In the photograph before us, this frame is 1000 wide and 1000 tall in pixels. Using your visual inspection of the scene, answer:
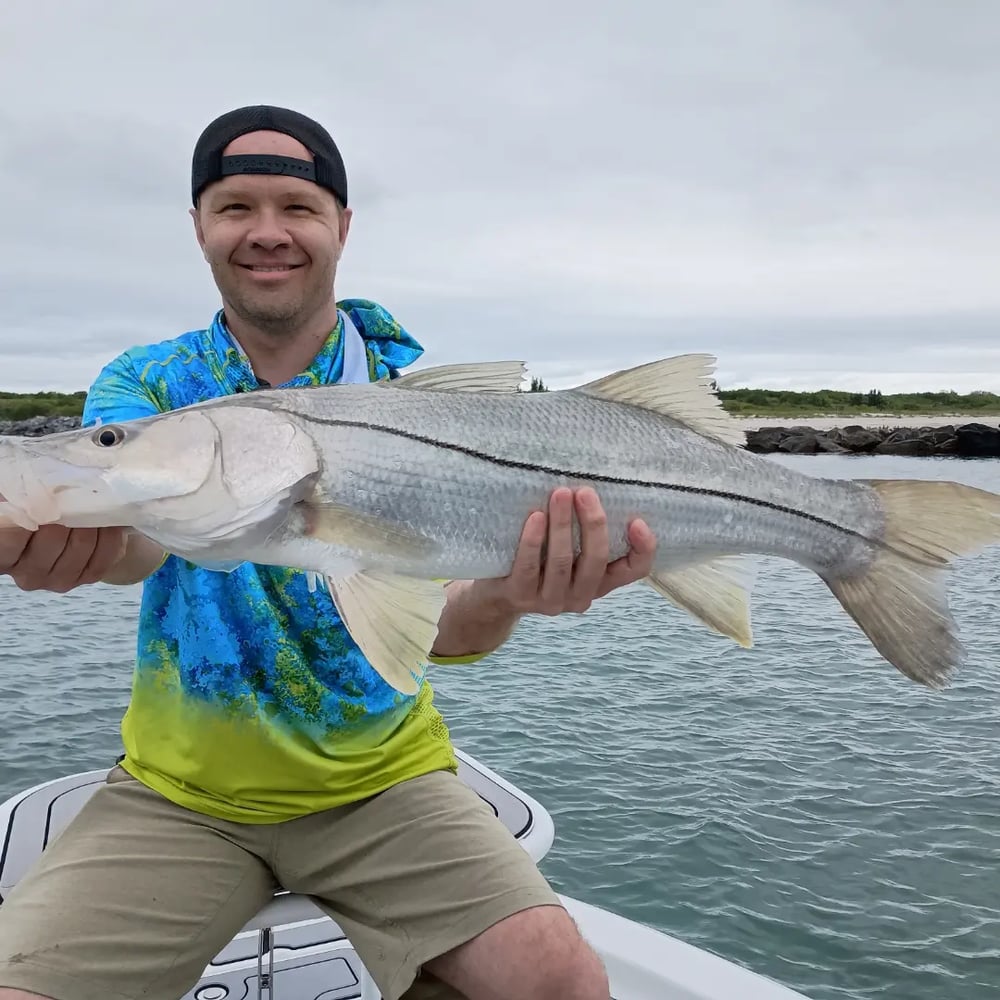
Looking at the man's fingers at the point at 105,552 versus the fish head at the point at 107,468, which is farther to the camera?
the man's fingers at the point at 105,552

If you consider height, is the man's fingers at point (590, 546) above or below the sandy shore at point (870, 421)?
below

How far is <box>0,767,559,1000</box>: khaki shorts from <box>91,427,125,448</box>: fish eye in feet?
3.69

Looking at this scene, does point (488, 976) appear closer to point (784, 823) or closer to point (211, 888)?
point (211, 888)

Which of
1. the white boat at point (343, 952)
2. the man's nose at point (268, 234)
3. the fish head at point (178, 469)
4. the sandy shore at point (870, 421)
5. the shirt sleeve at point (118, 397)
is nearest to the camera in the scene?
the fish head at point (178, 469)

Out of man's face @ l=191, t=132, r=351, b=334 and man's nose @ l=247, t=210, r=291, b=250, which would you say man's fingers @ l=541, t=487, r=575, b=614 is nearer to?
man's face @ l=191, t=132, r=351, b=334

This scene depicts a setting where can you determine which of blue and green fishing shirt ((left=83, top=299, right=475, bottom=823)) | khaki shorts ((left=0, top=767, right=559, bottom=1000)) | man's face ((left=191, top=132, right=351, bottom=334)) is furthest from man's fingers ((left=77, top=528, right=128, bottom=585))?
man's face ((left=191, top=132, right=351, bottom=334))

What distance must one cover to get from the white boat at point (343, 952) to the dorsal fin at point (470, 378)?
1513 millimetres

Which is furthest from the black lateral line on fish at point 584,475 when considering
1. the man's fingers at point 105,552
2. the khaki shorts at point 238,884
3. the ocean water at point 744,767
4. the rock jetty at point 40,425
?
the rock jetty at point 40,425

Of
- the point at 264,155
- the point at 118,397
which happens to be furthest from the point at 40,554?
the point at 264,155

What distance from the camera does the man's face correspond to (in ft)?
10.2

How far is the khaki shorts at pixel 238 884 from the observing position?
2451 mm

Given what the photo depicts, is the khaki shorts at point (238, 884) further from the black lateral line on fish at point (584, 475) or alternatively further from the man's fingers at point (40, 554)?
the black lateral line on fish at point (584, 475)

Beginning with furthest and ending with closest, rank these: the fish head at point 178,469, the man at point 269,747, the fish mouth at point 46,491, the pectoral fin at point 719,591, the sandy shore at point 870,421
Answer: the sandy shore at point 870,421
the pectoral fin at point 719,591
the man at point 269,747
the fish head at point 178,469
the fish mouth at point 46,491

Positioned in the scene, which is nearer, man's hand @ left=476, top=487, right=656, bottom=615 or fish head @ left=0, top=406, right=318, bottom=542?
fish head @ left=0, top=406, right=318, bottom=542
